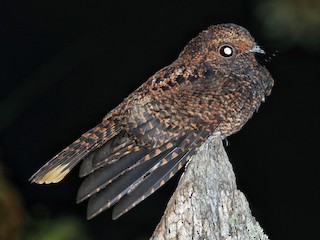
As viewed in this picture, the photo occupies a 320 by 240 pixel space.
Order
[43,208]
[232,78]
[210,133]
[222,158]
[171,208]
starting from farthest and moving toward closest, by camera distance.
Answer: [43,208] < [232,78] < [210,133] < [222,158] < [171,208]

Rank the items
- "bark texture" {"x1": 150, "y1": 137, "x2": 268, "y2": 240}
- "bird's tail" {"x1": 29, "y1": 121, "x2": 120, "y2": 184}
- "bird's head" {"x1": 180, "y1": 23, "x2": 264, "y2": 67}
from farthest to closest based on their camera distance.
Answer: "bird's head" {"x1": 180, "y1": 23, "x2": 264, "y2": 67} → "bird's tail" {"x1": 29, "y1": 121, "x2": 120, "y2": 184} → "bark texture" {"x1": 150, "y1": 137, "x2": 268, "y2": 240}

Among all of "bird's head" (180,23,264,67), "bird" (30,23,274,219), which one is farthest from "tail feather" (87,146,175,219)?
"bird's head" (180,23,264,67)

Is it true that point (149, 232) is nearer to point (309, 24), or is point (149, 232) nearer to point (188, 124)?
point (309, 24)

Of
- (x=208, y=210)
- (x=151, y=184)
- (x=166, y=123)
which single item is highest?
(x=166, y=123)

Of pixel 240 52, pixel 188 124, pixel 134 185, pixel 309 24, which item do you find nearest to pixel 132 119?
pixel 188 124

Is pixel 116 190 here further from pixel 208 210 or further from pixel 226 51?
pixel 226 51

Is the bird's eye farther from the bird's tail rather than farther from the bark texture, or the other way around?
the bark texture

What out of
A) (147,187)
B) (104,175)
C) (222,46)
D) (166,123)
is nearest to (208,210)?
(147,187)
